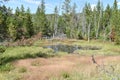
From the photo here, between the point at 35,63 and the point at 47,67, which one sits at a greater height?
the point at 47,67

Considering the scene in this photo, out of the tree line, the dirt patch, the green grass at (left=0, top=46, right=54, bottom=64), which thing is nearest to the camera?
the dirt patch

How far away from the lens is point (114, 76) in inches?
188

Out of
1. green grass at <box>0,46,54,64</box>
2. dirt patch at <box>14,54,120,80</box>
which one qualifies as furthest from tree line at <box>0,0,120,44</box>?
dirt patch at <box>14,54,120,80</box>

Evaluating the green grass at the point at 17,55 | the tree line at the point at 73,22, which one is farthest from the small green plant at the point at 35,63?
the tree line at the point at 73,22

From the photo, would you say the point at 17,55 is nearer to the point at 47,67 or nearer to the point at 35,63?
the point at 35,63

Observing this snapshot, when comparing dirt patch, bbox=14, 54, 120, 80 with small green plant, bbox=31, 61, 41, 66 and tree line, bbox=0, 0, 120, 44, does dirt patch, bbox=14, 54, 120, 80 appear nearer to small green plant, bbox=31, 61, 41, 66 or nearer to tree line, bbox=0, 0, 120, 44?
small green plant, bbox=31, 61, 41, 66

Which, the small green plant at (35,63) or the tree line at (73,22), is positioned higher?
the tree line at (73,22)

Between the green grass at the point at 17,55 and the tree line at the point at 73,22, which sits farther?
the tree line at the point at 73,22

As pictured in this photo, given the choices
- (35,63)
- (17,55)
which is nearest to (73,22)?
(17,55)

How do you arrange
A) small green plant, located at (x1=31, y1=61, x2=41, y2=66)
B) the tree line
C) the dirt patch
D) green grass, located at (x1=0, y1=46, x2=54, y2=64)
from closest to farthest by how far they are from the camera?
the dirt patch, small green plant, located at (x1=31, y1=61, x2=41, y2=66), green grass, located at (x1=0, y1=46, x2=54, y2=64), the tree line

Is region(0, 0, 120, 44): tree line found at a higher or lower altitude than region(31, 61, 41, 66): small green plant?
higher

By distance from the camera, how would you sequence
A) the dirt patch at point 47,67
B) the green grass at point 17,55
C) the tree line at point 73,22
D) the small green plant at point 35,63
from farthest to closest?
1. the tree line at point 73,22
2. the green grass at point 17,55
3. the small green plant at point 35,63
4. the dirt patch at point 47,67

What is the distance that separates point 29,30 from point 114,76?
252 feet

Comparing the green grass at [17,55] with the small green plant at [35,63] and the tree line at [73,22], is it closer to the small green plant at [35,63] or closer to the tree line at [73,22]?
the small green plant at [35,63]
